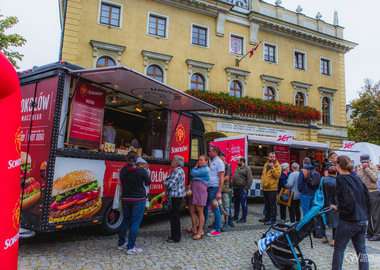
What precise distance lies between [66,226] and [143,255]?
1.35 meters

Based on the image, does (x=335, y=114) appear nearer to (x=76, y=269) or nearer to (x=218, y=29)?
(x=218, y=29)

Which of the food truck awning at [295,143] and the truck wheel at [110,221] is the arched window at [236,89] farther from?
the truck wheel at [110,221]

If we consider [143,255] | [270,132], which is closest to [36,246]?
[143,255]

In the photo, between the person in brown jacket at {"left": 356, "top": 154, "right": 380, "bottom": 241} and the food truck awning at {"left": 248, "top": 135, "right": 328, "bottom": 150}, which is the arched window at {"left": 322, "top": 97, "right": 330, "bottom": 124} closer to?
the food truck awning at {"left": 248, "top": 135, "right": 328, "bottom": 150}

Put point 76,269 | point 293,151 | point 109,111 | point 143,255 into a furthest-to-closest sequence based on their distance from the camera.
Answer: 1. point 293,151
2. point 109,111
3. point 143,255
4. point 76,269

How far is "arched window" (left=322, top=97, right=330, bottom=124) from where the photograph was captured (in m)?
21.8

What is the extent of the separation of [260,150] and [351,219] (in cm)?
988

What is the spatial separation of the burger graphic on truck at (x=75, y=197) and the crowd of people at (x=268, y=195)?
717 mm

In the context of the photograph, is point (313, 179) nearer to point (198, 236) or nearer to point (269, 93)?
point (198, 236)

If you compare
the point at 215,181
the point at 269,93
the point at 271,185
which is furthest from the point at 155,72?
the point at 215,181

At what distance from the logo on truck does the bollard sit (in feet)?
18.7

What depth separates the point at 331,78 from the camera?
869 inches

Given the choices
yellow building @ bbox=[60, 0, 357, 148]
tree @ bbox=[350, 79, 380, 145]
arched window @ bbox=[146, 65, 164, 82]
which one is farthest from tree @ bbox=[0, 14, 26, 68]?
tree @ bbox=[350, 79, 380, 145]

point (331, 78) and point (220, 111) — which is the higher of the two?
point (331, 78)
